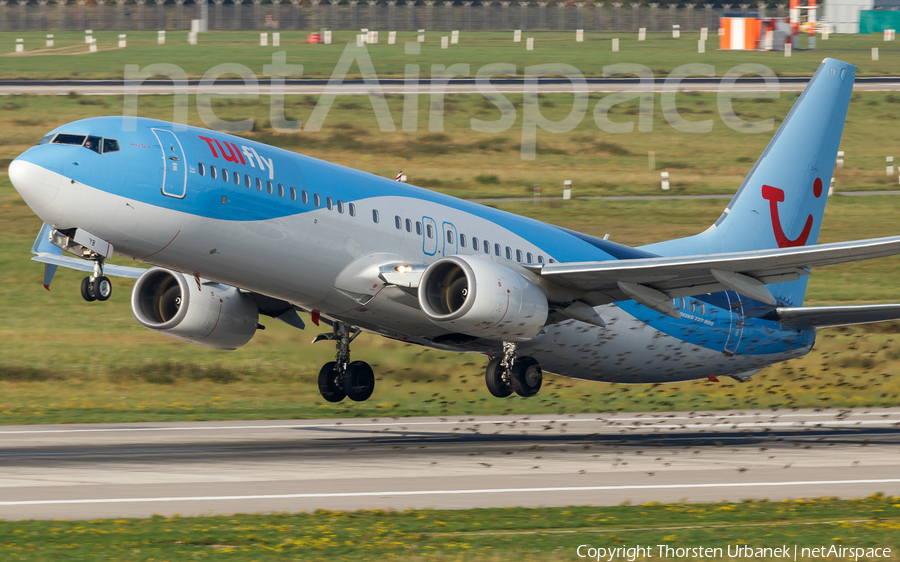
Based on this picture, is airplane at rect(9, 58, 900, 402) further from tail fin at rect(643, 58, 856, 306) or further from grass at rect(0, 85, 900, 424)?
grass at rect(0, 85, 900, 424)

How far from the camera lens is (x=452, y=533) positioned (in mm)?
19703

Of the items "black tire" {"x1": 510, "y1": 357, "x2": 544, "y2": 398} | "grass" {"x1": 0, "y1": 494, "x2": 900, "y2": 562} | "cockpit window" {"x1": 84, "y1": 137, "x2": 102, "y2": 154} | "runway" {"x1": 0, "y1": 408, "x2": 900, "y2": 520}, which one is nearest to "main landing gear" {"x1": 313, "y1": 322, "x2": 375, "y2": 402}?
"runway" {"x1": 0, "y1": 408, "x2": 900, "y2": 520}

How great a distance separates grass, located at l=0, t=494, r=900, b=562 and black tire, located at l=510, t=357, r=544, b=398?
31.5 ft

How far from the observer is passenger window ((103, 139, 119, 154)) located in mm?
26141

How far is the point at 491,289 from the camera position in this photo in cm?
2922

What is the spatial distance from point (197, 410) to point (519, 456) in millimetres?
16504

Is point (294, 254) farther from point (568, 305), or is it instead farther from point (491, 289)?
point (568, 305)

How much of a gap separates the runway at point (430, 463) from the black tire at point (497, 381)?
1.65 m

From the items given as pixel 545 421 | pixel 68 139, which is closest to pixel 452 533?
pixel 68 139

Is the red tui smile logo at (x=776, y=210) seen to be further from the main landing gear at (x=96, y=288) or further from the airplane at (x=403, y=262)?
the main landing gear at (x=96, y=288)

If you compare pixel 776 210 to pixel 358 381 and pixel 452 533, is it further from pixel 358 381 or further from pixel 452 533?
pixel 452 533

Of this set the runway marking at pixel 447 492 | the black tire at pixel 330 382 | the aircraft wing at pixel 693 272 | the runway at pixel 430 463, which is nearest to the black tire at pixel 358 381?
the black tire at pixel 330 382

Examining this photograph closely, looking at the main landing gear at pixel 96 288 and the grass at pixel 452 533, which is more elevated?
the main landing gear at pixel 96 288

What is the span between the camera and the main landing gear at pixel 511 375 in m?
31.6
